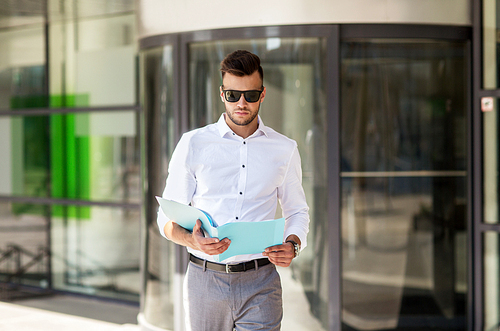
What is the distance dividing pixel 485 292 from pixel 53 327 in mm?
4101

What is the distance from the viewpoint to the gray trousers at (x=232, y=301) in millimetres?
2330

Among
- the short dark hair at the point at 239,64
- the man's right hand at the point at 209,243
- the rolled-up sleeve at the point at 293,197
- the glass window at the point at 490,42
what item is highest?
the glass window at the point at 490,42

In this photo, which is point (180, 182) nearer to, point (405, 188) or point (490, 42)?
point (405, 188)

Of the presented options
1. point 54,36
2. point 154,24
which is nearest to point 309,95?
point 154,24

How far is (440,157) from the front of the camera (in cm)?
462

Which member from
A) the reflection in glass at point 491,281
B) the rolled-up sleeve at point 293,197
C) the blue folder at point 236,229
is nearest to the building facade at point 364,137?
the reflection in glass at point 491,281

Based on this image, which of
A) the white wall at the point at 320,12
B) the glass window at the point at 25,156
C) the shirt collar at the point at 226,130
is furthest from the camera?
the glass window at the point at 25,156

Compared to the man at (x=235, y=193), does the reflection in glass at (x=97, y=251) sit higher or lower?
lower

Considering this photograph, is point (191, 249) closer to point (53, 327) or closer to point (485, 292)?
point (485, 292)

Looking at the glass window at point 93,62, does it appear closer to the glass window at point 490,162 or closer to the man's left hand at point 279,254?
the glass window at point 490,162

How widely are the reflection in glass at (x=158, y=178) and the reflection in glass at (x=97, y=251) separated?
146 centimetres

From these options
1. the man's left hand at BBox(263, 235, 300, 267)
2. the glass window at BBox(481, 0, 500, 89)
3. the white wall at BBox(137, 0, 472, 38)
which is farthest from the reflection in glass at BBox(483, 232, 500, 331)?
the man's left hand at BBox(263, 235, 300, 267)

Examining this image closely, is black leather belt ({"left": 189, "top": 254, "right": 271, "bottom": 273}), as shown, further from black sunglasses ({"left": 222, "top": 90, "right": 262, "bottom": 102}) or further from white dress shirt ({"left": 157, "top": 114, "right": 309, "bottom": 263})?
black sunglasses ({"left": 222, "top": 90, "right": 262, "bottom": 102})

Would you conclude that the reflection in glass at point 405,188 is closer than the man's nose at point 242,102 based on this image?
No
